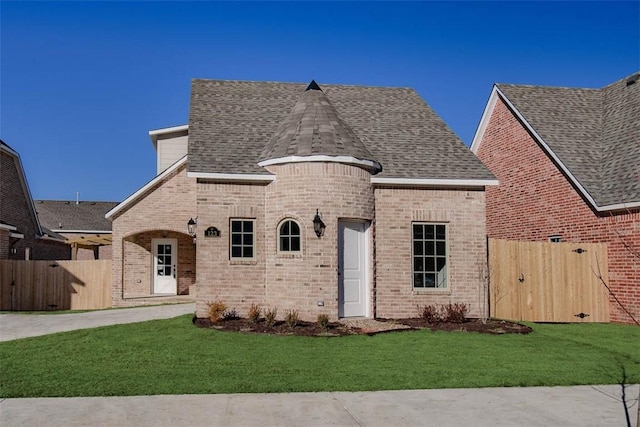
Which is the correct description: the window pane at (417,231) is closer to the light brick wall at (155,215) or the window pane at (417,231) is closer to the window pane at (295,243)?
the window pane at (295,243)

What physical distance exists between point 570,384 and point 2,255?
736 inches

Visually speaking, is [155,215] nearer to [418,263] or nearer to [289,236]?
[289,236]

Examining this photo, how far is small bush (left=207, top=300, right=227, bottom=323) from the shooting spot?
1316 cm

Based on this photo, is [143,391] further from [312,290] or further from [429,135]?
[429,135]

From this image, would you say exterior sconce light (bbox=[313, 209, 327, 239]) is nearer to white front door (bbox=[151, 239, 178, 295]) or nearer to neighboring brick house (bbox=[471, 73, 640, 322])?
neighboring brick house (bbox=[471, 73, 640, 322])

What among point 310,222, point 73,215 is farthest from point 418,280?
point 73,215

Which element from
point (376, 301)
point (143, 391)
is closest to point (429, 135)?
point (376, 301)

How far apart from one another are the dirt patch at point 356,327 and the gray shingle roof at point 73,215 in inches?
1215

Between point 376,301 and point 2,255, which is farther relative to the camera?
point 2,255

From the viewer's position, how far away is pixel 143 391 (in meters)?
7.45

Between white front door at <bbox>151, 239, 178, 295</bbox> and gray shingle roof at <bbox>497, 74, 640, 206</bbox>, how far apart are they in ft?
43.8

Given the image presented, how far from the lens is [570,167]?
649 inches

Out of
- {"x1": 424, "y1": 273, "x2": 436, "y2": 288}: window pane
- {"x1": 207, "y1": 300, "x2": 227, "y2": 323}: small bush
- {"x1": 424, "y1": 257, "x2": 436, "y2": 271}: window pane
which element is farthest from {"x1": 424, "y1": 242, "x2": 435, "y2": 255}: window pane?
{"x1": 207, "y1": 300, "x2": 227, "y2": 323}: small bush

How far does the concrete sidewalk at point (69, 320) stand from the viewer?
12.8m
